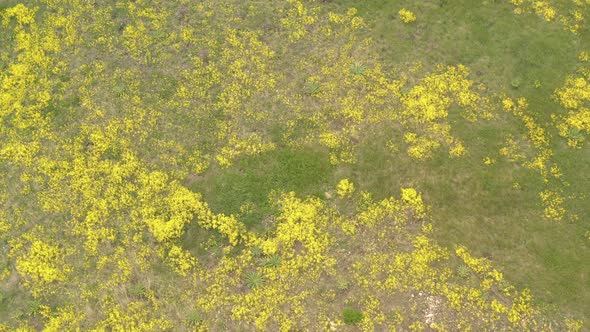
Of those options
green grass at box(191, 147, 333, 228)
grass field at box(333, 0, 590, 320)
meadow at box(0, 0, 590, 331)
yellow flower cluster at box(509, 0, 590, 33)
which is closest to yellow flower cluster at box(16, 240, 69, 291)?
meadow at box(0, 0, 590, 331)

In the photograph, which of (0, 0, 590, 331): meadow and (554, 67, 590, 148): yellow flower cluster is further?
(554, 67, 590, 148): yellow flower cluster

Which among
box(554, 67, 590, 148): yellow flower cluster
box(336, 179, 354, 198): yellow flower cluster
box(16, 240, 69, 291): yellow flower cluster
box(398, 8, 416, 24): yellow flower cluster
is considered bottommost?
box(16, 240, 69, 291): yellow flower cluster

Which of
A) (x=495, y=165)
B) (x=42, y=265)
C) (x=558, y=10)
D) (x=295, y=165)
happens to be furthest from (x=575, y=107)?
(x=42, y=265)

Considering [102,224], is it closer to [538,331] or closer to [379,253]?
[379,253]

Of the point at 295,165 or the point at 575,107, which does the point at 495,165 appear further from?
the point at 295,165

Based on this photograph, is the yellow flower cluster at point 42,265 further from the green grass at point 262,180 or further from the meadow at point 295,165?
the green grass at point 262,180

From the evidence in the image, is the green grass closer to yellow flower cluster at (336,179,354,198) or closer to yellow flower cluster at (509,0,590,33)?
yellow flower cluster at (336,179,354,198)

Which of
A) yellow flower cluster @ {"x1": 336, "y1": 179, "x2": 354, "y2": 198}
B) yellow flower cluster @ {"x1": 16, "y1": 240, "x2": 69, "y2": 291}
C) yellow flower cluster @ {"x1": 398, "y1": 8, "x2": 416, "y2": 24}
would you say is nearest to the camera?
yellow flower cluster @ {"x1": 16, "y1": 240, "x2": 69, "y2": 291}

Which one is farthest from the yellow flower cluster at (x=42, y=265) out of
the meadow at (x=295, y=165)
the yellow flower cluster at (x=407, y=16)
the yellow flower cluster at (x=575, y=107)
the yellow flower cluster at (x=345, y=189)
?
the yellow flower cluster at (x=575, y=107)

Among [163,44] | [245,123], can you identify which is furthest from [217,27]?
[245,123]
